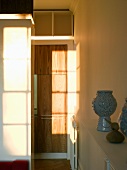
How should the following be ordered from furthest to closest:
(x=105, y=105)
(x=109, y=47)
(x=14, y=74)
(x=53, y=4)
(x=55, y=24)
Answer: (x=55, y=24) < (x=53, y=4) < (x=14, y=74) < (x=109, y=47) < (x=105, y=105)

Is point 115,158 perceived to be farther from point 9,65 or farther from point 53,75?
point 53,75

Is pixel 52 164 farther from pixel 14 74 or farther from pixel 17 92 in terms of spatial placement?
pixel 14 74

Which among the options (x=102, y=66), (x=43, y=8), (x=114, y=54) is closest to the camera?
(x=114, y=54)

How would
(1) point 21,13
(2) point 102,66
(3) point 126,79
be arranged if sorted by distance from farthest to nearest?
(1) point 21,13 → (2) point 102,66 → (3) point 126,79

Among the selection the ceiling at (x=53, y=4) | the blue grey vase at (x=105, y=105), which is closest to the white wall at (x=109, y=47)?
the blue grey vase at (x=105, y=105)

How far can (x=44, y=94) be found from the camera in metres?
5.08

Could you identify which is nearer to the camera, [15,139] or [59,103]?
[15,139]

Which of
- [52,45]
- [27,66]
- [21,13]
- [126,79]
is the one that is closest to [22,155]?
[27,66]

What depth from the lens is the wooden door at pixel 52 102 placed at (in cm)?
506

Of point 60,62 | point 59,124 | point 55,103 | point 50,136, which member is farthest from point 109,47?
point 50,136

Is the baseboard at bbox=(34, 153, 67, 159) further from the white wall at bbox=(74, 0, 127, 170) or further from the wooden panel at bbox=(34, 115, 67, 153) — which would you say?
the white wall at bbox=(74, 0, 127, 170)

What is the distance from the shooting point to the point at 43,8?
4887 millimetres

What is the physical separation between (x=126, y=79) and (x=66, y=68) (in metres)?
3.52

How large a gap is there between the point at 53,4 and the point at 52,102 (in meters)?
1.94
